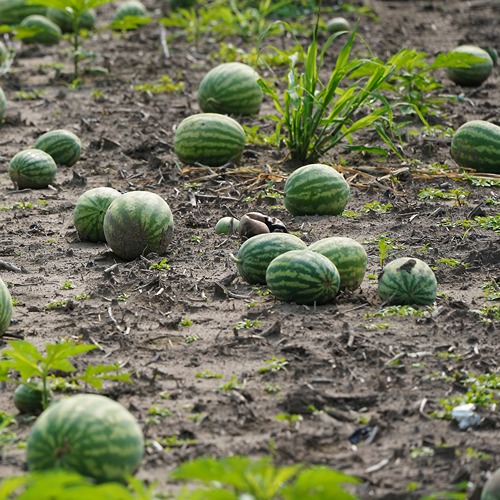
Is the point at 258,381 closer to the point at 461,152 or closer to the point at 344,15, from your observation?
the point at 461,152

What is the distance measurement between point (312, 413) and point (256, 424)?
248 mm

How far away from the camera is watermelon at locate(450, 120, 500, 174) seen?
8.02 meters

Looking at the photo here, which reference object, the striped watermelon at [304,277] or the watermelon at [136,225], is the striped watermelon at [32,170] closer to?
the watermelon at [136,225]

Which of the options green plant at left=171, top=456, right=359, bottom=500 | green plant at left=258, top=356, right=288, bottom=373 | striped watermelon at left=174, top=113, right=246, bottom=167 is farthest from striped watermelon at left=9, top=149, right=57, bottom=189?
green plant at left=171, top=456, right=359, bottom=500

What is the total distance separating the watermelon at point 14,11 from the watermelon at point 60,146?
19.0 ft

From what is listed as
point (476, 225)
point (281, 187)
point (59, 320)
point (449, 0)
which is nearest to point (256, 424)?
point (59, 320)

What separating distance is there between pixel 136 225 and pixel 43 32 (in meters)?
7.34

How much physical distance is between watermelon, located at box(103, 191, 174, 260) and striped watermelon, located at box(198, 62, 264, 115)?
3224 millimetres

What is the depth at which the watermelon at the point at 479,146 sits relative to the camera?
8023 millimetres

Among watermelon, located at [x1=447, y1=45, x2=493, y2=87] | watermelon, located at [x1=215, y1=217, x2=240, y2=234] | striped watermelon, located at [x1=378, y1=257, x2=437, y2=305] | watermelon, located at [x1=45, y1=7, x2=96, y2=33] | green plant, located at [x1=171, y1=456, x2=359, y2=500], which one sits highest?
green plant, located at [x1=171, y1=456, x2=359, y2=500]

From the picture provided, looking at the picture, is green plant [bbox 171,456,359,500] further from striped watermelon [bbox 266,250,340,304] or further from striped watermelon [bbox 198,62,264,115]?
striped watermelon [bbox 198,62,264,115]

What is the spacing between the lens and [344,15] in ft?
46.9

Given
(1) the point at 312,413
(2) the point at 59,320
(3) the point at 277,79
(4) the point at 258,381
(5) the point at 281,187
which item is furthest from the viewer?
(3) the point at 277,79

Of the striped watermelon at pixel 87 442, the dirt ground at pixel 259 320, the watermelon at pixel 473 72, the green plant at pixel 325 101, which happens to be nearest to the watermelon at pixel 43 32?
the dirt ground at pixel 259 320
